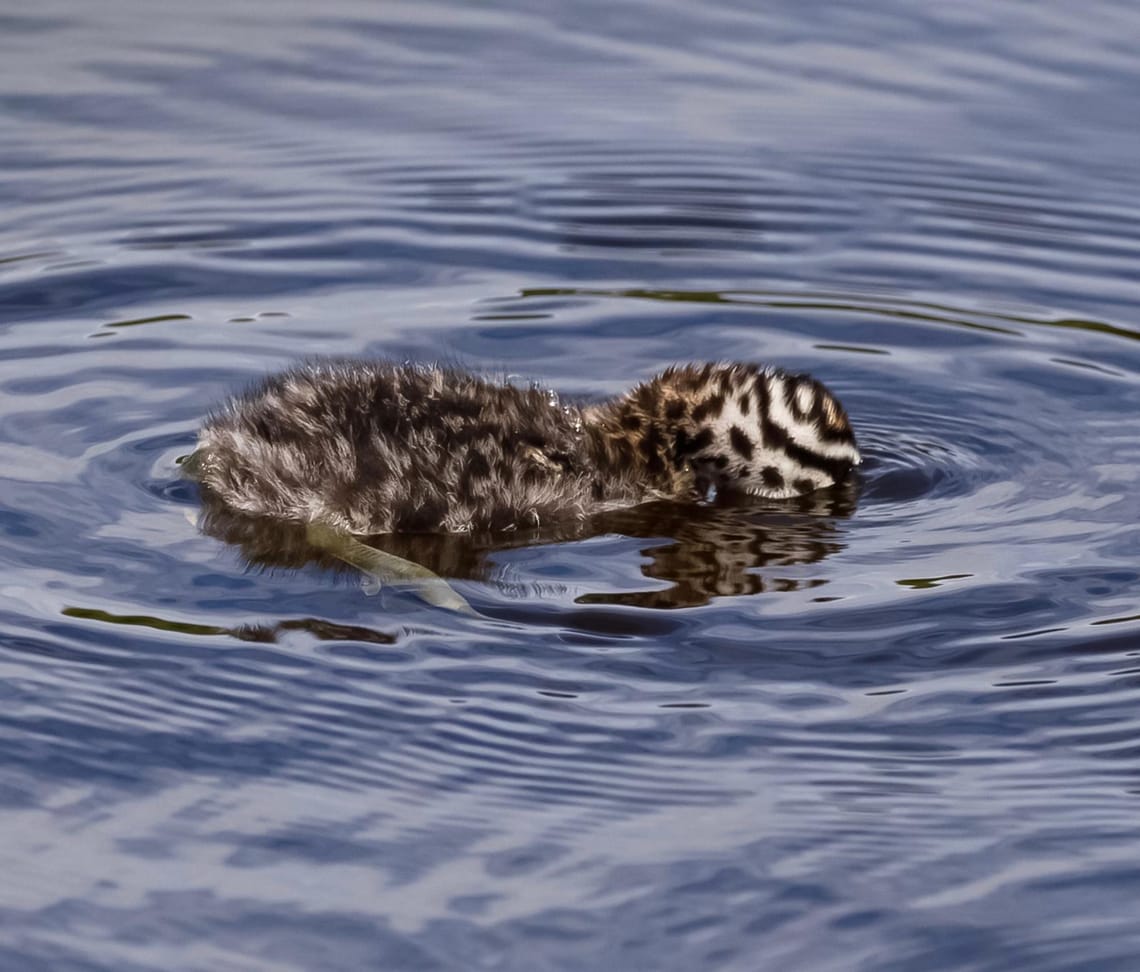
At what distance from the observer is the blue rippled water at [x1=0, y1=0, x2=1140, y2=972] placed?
4.28 m

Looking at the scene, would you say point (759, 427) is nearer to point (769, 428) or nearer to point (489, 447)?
point (769, 428)

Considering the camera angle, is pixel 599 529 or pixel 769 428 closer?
pixel 599 529

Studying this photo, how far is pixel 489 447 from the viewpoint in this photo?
245 inches

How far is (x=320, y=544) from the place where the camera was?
6062 millimetres

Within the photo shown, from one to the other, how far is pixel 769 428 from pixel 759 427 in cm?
3

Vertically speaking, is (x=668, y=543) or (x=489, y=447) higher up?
(x=489, y=447)

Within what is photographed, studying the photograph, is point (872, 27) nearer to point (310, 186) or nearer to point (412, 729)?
point (310, 186)

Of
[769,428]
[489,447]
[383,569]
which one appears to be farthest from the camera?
[769,428]

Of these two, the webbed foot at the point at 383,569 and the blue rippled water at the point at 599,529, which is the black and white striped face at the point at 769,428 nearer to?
the blue rippled water at the point at 599,529

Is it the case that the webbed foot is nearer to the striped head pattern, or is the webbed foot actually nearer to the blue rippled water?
the blue rippled water

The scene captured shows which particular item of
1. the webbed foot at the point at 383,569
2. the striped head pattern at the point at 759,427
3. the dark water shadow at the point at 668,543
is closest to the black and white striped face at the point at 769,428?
the striped head pattern at the point at 759,427

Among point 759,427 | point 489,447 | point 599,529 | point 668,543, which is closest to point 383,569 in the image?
point 489,447

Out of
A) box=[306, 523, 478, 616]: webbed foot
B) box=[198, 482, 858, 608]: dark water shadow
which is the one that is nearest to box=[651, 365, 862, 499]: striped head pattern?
box=[198, 482, 858, 608]: dark water shadow

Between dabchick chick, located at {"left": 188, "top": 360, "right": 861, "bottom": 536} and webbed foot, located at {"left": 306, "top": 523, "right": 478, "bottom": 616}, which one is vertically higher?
dabchick chick, located at {"left": 188, "top": 360, "right": 861, "bottom": 536}
